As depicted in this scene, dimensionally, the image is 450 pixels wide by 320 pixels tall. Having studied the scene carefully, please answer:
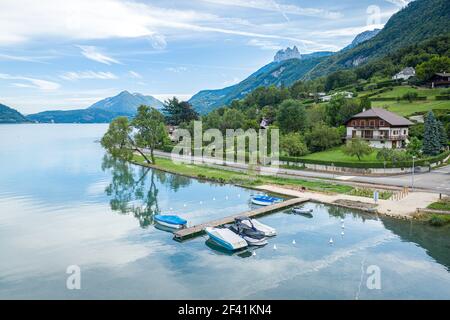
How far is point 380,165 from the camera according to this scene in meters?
54.6

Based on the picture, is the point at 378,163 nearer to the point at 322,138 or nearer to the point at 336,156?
the point at 336,156

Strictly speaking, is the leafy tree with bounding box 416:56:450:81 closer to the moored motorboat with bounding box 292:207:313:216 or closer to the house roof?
the house roof

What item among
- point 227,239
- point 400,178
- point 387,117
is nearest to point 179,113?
point 387,117

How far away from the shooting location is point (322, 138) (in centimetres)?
7050

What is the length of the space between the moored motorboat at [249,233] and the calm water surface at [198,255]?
2.69 ft

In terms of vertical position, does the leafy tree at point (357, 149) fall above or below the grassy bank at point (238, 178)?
above

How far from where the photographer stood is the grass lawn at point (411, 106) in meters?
82.9

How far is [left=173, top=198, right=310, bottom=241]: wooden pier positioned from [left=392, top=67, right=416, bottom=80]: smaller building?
302 ft

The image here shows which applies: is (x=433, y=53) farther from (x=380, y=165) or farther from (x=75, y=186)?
(x=75, y=186)

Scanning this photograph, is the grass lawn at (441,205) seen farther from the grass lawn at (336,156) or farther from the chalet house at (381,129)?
the chalet house at (381,129)

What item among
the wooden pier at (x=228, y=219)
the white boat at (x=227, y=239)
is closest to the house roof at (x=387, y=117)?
the wooden pier at (x=228, y=219)
